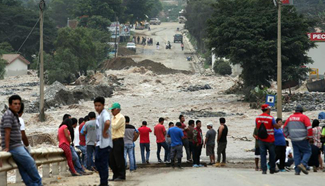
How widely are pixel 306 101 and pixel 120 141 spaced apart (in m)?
33.6

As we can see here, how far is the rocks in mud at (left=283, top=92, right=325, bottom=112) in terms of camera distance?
41.1 meters

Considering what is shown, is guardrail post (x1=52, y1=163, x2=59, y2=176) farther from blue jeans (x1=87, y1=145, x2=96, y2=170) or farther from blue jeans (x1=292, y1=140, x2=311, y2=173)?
blue jeans (x1=292, y1=140, x2=311, y2=173)

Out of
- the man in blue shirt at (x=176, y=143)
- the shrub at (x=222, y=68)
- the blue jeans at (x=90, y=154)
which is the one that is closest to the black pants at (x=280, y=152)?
the man in blue shirt at (x=176, y=143)

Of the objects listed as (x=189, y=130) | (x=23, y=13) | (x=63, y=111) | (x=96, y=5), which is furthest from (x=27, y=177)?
(x=96, y=5)

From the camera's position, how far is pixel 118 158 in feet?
42.5

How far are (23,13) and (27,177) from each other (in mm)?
96650

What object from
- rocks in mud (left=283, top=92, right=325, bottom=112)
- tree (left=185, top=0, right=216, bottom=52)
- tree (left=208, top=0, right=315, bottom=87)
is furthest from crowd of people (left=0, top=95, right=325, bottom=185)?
tree (left=185, top=0, right=216, bottom=52)

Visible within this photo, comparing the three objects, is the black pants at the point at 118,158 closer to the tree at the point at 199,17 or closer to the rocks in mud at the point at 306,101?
the rocks in mud at the point at 306,101

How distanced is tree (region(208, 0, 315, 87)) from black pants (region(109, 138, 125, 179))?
31.9 m

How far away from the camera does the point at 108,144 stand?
449 inches

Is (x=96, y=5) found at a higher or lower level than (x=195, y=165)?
higher

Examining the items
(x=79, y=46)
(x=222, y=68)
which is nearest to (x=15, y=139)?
(x=79, y=46)

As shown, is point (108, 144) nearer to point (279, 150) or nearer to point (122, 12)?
point (279, 150)

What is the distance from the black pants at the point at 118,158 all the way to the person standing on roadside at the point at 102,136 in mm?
1328
